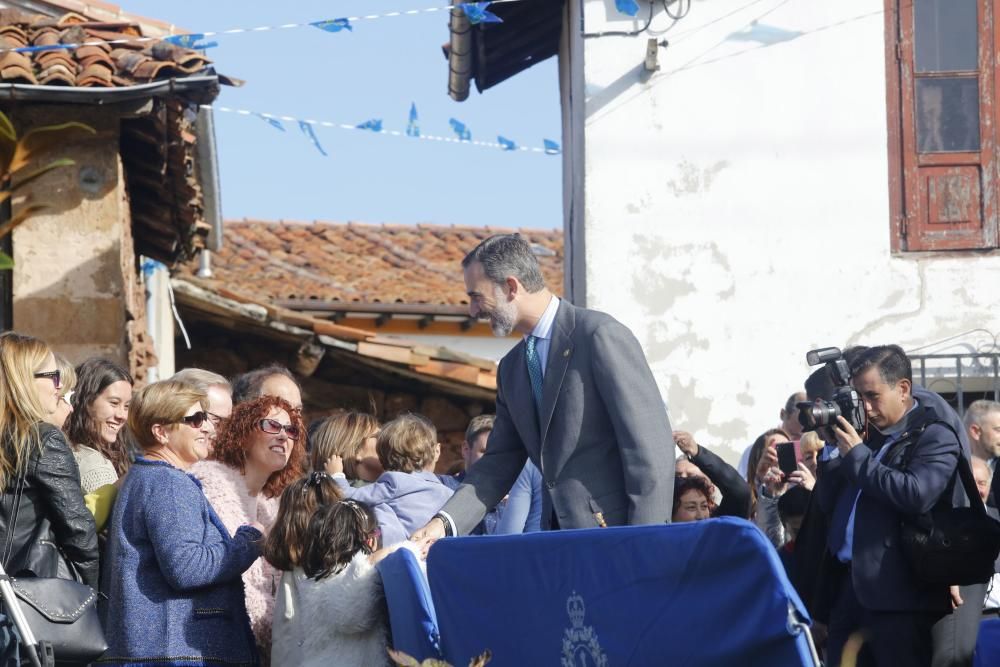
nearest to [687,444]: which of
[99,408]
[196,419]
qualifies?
[196,419]

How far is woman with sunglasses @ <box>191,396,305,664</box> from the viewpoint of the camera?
5.64 meters

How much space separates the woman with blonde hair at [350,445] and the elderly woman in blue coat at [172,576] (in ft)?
4.31

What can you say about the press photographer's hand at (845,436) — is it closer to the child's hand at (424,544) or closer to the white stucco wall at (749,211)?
the child's hand at (424,544)

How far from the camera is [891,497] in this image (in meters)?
5.55

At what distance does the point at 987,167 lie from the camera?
35.8ft

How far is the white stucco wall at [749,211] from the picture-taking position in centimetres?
1054

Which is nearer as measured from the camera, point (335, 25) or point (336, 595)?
point (336, 595)

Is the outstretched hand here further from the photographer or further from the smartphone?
the smartphone

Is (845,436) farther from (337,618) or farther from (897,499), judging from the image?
(337,618)

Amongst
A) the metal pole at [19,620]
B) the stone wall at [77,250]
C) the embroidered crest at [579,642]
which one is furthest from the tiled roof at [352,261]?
the embroidered crest at [579,642]

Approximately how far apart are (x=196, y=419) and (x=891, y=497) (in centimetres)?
239

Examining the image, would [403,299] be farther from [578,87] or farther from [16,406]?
[16,406]

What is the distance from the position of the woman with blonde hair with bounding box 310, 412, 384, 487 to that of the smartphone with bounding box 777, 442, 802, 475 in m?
1.72

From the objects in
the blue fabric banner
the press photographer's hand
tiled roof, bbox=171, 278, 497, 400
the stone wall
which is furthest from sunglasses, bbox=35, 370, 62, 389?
tiled roof, bbox=171, 278, 497, 400
